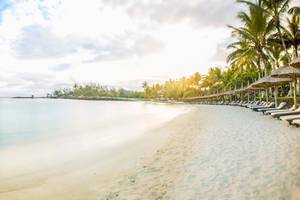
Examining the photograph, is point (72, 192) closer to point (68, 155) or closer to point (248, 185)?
point (248, 185)

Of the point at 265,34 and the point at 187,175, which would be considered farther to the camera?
the point at 265,34

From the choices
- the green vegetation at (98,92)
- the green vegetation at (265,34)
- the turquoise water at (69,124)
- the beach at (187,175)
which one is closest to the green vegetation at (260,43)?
the green vegetation at (265,34)

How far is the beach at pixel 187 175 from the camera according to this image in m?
4.17

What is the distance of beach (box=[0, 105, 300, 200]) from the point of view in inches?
164

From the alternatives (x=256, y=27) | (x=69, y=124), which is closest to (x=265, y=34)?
(x=256, y=27)

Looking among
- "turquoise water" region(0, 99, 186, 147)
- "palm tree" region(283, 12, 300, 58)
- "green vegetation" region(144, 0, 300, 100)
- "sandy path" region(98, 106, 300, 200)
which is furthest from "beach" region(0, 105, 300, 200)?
"palm tree" region(283, 12, 300, 58)

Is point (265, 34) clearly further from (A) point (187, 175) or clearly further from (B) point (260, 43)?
(A) point (187, 175)

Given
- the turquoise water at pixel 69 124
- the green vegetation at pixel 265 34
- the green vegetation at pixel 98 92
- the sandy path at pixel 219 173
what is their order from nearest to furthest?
the sandy path at pixel 219 173 → the turquoise water at pixel 69 124 → the green vegetation at pixel 265 34 → the green vegetation at pixel 98 92

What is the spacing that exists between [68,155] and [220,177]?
6.03 m

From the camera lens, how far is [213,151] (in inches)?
259

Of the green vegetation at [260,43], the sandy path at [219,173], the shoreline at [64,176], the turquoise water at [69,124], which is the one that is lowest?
the turquoise water at [69,124]

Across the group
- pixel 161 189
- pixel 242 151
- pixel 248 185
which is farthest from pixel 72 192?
pixel 242 151

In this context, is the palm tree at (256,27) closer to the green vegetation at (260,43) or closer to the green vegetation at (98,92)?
the green vegetation at (260,43)

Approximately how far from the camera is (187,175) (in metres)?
5.02
